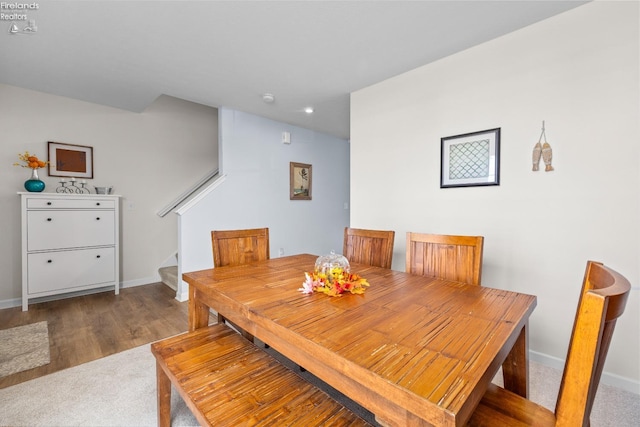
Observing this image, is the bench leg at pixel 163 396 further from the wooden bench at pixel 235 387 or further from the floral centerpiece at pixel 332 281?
the floral centerpiece at pixel 332 281

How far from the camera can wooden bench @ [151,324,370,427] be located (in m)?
0.87

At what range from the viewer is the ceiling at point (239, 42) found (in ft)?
5.63

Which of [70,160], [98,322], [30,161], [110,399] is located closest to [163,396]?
[110,399]

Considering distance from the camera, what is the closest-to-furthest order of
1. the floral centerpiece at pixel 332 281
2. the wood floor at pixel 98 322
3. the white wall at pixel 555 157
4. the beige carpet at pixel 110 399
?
the floral centerpiece at pixel 332 281, the beige carpet at pixel 110 399, the white wall at pixel 555 157, the wood floor at pixel 98 322

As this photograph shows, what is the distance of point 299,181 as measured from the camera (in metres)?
4.47

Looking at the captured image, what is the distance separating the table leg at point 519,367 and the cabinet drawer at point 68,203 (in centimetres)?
397

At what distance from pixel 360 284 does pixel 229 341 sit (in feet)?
2.23

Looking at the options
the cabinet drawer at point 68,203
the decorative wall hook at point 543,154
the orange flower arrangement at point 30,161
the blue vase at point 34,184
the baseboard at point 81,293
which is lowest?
the baseboard at point 81,293

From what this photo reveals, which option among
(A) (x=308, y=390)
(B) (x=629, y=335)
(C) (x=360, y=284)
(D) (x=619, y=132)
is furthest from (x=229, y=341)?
(D) (x=619, y=132)

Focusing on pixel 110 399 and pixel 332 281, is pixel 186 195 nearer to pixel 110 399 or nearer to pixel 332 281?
pixel 110 399

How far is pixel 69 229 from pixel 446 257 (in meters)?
3.76

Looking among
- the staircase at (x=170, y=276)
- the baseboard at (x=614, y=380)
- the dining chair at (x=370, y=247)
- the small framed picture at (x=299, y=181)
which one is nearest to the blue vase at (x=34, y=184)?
the staircase at (x=170, y=276)

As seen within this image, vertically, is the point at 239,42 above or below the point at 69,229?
above

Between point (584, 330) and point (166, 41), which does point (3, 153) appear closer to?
point (166, 41)
